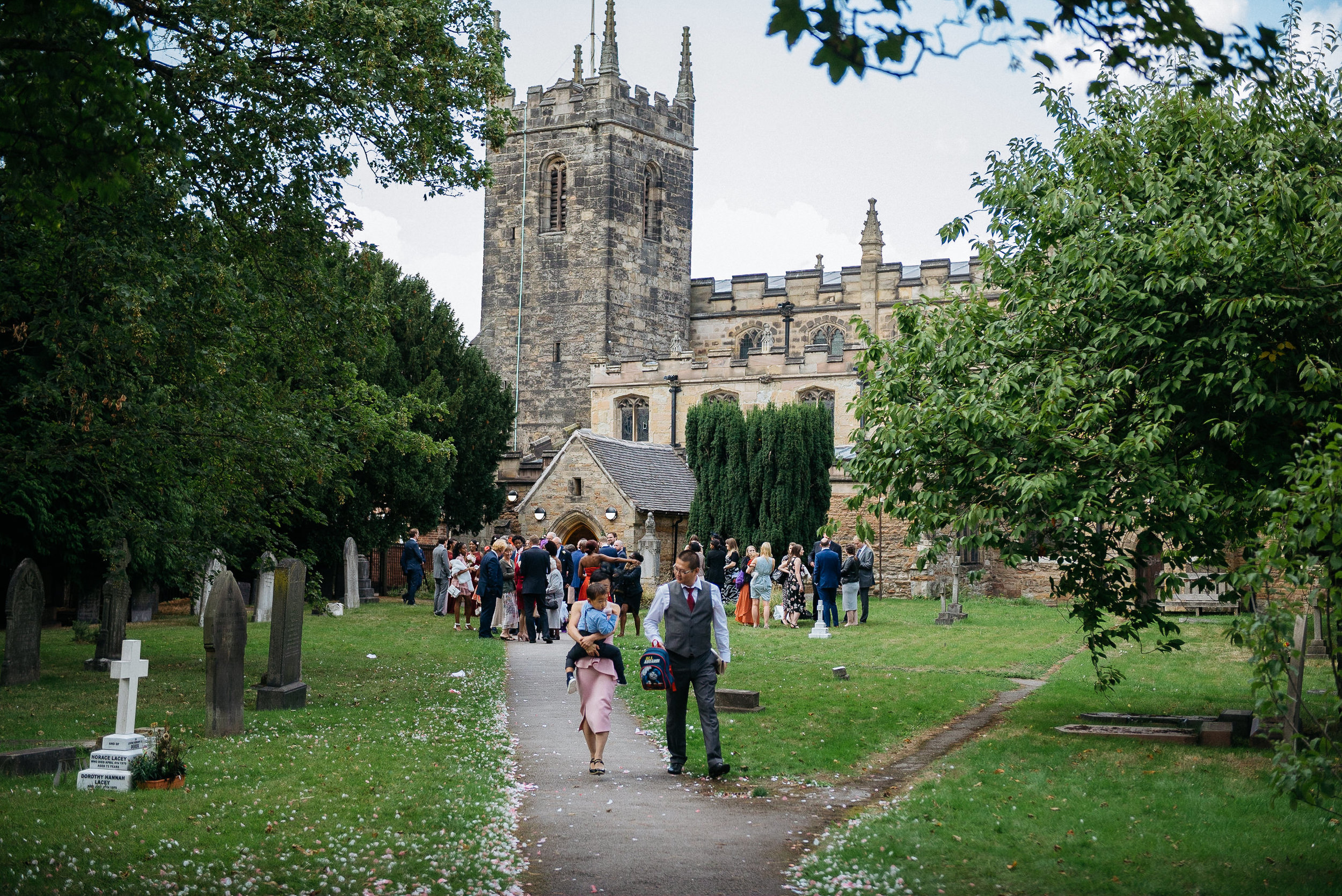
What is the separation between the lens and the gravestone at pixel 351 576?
2931 centimetres

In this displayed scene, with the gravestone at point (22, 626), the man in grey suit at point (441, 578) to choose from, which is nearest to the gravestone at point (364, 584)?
the man in grey suit at point (441, 578)

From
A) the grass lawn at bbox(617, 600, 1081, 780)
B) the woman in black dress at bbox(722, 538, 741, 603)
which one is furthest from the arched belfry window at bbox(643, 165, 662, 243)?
the grass lawn at bbox(617, 600, 1081, 780)

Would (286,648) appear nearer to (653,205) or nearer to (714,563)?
(714,563)

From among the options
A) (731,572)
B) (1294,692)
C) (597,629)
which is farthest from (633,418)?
(1294,692)

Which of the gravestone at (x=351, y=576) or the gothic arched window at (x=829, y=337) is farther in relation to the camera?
the gothic arched window at (x=829, y=337)

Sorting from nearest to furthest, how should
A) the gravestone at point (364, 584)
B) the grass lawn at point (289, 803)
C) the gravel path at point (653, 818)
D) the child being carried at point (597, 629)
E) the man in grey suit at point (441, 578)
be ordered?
the grass lawn at point (289, 803) → the gravel path at point (653, 818) → the child being carried at point (597, 629) → the man in grey suit at point (441, 578) → the gravestone at point (364, 584)

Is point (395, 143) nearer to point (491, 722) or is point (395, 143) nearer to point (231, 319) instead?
point (231, 319)

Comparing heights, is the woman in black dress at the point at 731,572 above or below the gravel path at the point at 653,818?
above

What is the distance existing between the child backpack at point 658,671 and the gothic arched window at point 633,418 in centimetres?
3870

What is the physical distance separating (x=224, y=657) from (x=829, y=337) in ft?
142

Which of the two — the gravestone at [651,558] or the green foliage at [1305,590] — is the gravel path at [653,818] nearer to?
the green foliage at [1305,590]

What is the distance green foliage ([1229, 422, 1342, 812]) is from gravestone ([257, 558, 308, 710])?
9.33 metres

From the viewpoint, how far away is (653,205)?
53406 mm

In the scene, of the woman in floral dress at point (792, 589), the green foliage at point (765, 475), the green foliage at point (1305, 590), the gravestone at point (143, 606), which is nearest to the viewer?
the green foliage at point (1305, 590)
